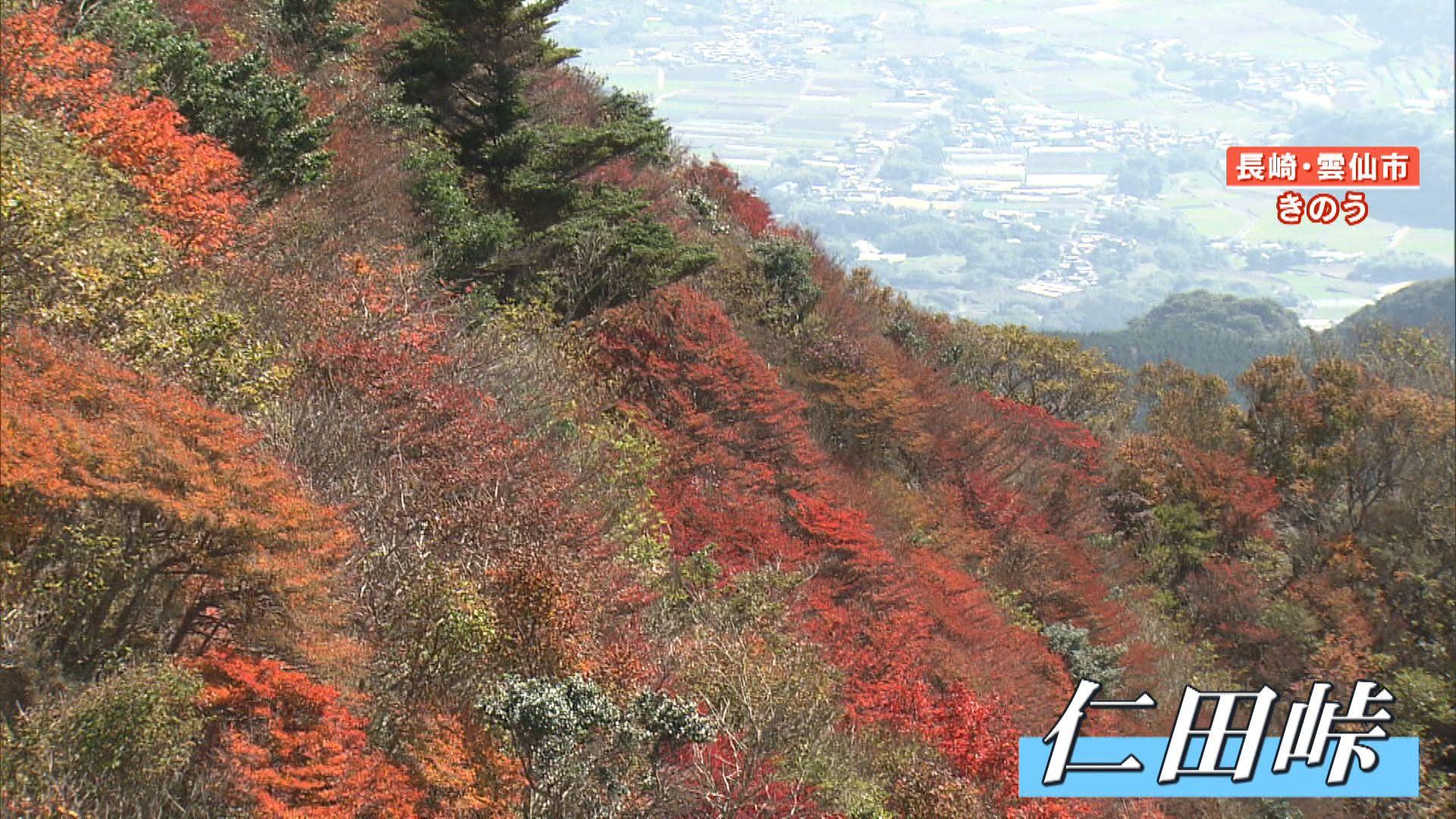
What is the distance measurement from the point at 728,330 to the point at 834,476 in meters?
3.56

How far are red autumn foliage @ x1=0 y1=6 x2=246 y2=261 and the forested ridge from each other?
70 mm

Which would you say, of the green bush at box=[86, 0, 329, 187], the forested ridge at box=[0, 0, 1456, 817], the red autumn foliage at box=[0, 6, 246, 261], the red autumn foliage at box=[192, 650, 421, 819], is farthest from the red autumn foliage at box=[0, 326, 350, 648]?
the green bush at box=[86, 0, 329, 187]

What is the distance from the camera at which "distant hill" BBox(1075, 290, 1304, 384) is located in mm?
80000

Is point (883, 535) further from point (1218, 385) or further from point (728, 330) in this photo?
point (1218, 385)

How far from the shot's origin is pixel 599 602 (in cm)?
1163

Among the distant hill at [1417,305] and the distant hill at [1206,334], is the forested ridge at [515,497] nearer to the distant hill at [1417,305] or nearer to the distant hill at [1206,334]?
the distant hill at [1206,334]

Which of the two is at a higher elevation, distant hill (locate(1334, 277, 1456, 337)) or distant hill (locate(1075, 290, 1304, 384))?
distant hill (locate(1334, 277, 1456, 337))

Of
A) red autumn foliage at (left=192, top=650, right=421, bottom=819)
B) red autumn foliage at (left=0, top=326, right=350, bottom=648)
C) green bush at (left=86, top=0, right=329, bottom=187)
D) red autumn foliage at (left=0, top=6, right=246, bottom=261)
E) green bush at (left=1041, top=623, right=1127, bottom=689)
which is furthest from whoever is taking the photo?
green bush at (left=1041, top=623, right=1127, bottom=689)

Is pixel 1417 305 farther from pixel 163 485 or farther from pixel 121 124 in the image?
pixel 163 485

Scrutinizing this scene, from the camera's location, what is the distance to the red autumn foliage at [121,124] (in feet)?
34.6

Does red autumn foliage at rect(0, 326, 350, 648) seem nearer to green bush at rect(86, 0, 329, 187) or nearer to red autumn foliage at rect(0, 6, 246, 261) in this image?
red autumn foliage at rect(0, 6, 246, 261)

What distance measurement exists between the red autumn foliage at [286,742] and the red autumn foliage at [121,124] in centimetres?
527

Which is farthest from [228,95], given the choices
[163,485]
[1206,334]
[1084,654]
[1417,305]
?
[1206,334]

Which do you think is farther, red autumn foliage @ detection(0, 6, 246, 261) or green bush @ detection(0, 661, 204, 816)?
red autumn foliage @ detection(0, 6, 246, 261)
